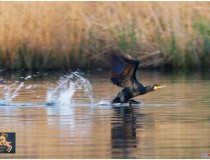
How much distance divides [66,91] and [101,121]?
10.8ft

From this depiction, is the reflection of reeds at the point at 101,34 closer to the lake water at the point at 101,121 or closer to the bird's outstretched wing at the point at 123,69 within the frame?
the lake water at the point at 101,121

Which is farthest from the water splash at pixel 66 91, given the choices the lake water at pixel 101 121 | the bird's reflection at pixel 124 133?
the bird's reflection at pixel 124 133

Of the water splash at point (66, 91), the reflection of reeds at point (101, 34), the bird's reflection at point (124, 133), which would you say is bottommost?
the bird's reflection at point (124, 133)

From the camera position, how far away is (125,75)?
45.1ft

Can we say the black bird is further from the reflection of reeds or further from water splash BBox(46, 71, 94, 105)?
the reflection of reeds

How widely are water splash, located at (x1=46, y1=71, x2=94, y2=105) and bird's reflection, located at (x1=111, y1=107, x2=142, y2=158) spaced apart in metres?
1.31

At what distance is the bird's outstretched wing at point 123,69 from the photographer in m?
13.4

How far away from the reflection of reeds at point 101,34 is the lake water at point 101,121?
11.6 feet

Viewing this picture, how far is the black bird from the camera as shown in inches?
530

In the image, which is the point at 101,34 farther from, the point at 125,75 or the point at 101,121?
the point at 101,121

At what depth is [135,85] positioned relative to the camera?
13.9m

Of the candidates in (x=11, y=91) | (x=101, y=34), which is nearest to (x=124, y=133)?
(x=11, y=91)

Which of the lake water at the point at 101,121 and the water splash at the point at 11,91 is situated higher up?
the water splash at the point at 11,91

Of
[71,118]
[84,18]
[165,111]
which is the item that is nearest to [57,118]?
[71,118]
